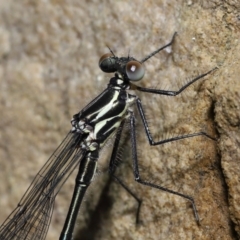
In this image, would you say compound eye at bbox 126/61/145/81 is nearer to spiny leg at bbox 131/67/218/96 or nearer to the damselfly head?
the damselfly head

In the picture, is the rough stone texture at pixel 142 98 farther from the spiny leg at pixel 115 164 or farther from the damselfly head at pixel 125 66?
the damselfly head at pixel 125 66

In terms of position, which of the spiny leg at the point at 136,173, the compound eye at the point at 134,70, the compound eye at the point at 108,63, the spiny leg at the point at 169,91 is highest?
the compound eye at the point at 108,63

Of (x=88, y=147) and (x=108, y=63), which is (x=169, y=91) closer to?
(x=108, y=63)

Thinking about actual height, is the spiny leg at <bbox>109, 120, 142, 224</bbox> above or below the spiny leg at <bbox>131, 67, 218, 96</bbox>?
below

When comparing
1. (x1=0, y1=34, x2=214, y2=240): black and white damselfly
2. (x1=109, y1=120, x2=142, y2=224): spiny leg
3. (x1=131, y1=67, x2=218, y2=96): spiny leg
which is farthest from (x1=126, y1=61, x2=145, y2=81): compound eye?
(x1=109, y1=120, x2=142, y2=224): spiny leg

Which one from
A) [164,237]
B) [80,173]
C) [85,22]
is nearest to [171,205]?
[164,237]

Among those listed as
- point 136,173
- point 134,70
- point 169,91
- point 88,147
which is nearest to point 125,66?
point 134,70

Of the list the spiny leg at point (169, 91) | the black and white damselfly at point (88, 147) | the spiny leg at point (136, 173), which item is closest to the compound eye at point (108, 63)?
the black and white damselfly at point (88, 147)
